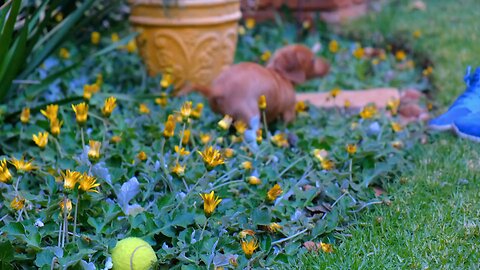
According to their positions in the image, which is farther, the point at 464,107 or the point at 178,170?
the point at 464,107

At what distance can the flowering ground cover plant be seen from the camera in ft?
7.07

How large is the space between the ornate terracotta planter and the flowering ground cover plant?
2.17ft

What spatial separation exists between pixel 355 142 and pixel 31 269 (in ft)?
5.34

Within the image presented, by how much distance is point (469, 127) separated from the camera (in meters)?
3.23

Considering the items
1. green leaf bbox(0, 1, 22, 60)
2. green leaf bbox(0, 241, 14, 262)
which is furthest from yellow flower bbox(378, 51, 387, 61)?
green leaf bbox(0, 241, 14, 262)

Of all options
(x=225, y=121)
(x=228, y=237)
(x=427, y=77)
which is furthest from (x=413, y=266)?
(x=427, y=77)

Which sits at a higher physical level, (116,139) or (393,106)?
(116,139)

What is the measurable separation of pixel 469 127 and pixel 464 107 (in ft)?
0.46

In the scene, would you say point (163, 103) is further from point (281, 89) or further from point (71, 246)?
point (71, 246)

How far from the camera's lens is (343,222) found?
8.18 feet

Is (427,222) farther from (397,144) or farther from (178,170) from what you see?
(178,170)

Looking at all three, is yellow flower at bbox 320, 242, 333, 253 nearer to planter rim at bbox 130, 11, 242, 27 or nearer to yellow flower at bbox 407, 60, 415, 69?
planter rim at bbox 130, 11, 242, 27

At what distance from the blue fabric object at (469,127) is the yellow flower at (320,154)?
2.37 feet

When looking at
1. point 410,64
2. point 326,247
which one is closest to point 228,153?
point 326,247
